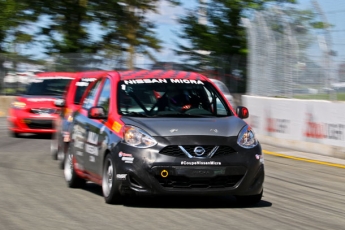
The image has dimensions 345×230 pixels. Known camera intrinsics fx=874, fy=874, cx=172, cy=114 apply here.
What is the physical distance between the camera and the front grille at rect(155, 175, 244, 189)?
903 cm

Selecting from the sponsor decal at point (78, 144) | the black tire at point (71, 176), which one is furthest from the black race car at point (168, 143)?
the black tire at point (71, 176)

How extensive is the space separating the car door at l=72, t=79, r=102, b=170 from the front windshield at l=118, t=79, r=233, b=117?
2.52 feet

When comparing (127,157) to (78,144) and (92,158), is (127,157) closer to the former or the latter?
(92,158)

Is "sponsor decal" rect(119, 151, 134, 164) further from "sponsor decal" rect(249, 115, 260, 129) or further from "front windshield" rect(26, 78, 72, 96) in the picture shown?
"front windshield" rect(26, 78, 72, 96)

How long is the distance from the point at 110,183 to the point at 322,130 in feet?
27.9

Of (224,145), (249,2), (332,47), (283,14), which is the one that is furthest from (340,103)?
(249,2)

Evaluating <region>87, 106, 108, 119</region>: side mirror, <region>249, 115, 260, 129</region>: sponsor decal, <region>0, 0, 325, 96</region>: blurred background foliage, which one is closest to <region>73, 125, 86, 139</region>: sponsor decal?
Answer: <region>87, 106, 108, 119</region>: side mirror

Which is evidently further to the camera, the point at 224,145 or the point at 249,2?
the point at 249,2

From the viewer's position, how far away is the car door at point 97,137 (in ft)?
32.3

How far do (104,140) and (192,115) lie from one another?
3.42 ft

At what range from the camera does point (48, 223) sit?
8.16 metres

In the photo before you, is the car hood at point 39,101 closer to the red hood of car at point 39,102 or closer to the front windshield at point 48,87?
the red hood of car at point 39,102

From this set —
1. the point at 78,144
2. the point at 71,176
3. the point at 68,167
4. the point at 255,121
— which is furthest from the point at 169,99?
the point at 255,121

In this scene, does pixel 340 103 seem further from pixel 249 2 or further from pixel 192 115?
pixel 249 2
